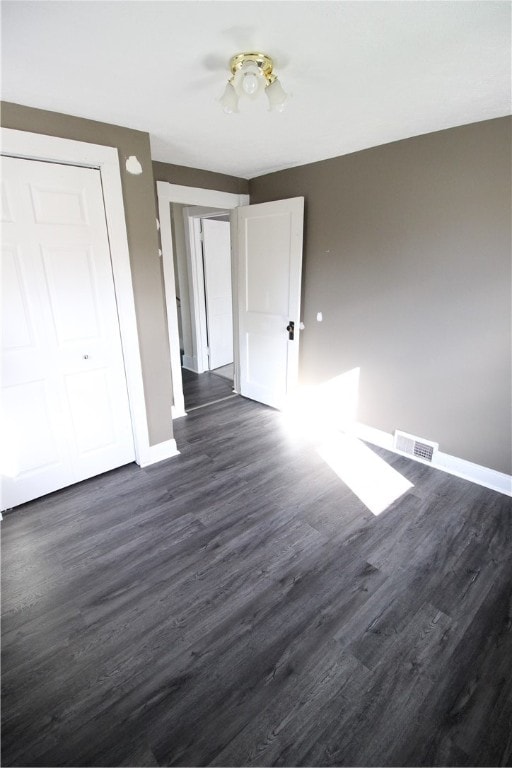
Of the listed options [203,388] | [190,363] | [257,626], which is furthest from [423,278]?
[190,363]

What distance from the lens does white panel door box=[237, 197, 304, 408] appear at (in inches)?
128

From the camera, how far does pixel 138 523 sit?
2225mm

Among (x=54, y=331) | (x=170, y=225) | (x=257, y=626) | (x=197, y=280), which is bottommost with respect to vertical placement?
(x=257, y=626)

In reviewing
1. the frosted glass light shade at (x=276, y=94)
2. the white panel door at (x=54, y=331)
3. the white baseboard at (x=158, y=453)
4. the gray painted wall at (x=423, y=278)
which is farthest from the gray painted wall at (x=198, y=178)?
the white baseboard at (x=158, y=453)

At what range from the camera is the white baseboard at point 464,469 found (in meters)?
2.43

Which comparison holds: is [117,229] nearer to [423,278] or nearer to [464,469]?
[423,278]

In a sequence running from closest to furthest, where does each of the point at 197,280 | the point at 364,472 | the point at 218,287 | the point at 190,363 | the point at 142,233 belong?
the point at 142,233, the point at 364,472, the point at 197,280, the point at 218,287, the point at 190,363

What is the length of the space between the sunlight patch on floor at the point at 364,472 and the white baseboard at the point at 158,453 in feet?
4.16

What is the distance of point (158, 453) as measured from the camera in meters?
2.90

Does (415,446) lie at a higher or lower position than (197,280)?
lower

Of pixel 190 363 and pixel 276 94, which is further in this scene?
pixel 190 363

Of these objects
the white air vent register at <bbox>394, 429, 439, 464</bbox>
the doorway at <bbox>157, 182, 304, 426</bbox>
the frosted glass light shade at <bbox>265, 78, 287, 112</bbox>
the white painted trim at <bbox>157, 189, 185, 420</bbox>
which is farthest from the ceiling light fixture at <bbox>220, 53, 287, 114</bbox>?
the white air vent register at <bbox>394, 429, 439, 464</bbox>

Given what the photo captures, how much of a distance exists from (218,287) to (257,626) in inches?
164

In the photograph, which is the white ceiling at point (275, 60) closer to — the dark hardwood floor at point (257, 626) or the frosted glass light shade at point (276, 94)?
the frosted glass light shade at point (276, 94)
